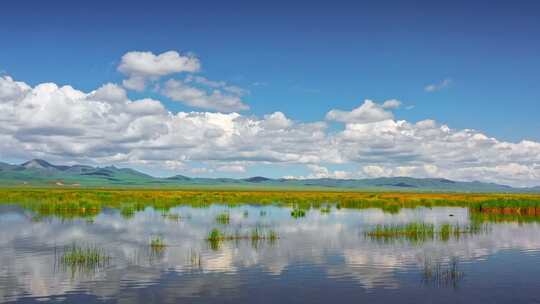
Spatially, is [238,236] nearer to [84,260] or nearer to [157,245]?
[157,245]

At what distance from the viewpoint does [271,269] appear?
2553 cm

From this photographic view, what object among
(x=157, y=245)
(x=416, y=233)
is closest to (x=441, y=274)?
(x=416, y=233)

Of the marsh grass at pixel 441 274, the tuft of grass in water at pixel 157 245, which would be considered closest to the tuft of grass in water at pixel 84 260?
the tuft of grass in water at pixel 157 245

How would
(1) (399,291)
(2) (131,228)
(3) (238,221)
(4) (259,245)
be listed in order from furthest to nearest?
(3) (238,221) < (2) (131,228) < (4) (259,245) < (1) (399,291)

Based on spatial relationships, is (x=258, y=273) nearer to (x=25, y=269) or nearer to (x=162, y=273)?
(x=162, y=273)

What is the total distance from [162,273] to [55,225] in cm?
2446

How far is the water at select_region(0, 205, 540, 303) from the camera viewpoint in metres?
20.3

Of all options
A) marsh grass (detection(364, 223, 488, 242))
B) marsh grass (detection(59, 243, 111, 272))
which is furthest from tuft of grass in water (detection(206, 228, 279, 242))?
marsh grass (detection(59, 243, 111, 272))

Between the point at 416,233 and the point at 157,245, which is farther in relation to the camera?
the point at 416,233

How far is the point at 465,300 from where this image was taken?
19.9 metres

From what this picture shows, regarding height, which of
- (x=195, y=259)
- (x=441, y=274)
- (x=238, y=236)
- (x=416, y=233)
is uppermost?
(x=238, y=236)

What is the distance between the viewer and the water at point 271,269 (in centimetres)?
2027

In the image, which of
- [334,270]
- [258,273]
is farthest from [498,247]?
[258,273]

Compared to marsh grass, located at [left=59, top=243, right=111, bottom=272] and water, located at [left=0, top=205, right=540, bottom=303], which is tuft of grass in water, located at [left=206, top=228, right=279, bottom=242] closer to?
water, located at [left=0, top=205, right=540, bottom=303]
